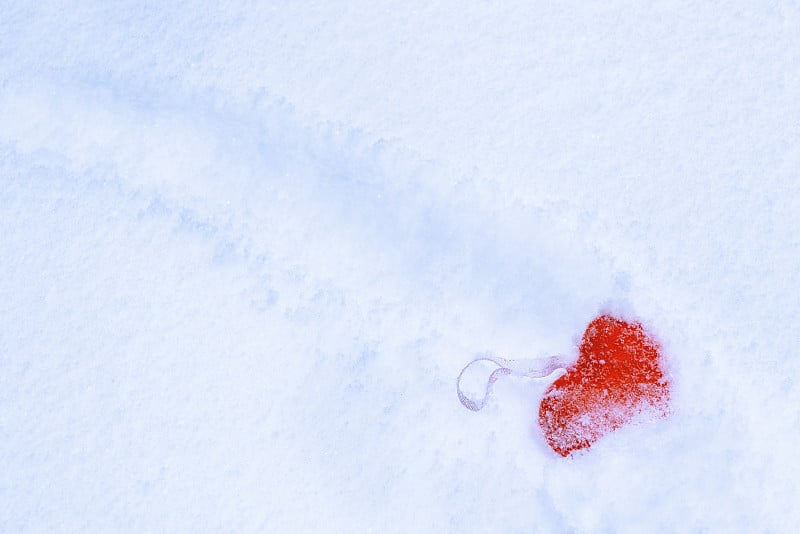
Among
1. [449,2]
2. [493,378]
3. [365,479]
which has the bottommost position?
[365,479]

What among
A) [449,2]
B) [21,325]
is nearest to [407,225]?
[449,2]

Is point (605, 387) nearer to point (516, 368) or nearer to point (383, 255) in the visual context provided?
point (516, 368)

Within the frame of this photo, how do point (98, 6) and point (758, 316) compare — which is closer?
point (758, 316)

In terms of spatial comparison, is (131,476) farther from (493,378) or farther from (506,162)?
(506,162)
